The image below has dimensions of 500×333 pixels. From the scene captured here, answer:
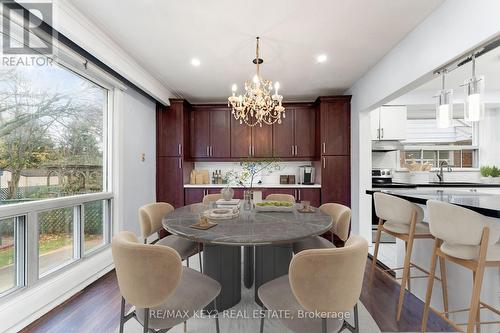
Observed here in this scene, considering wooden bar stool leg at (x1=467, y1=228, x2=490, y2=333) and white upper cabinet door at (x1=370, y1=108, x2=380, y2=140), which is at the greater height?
white upper cabinet door at (x1=370, y1=108, x2=380, y2=140)

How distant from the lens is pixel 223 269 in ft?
6.38

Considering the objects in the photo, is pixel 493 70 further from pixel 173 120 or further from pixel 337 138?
pixel 173 120

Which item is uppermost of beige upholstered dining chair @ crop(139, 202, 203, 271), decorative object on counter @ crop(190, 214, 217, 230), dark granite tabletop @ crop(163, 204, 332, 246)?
decorative object on counter @ crop(190, 214, 217, 230)

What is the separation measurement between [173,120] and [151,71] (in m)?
1.07

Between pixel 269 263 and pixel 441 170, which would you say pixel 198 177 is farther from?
pixel 441 170

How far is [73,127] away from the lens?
8.09 ft

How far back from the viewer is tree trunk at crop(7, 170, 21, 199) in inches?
70.8

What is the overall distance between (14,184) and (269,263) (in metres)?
2.19

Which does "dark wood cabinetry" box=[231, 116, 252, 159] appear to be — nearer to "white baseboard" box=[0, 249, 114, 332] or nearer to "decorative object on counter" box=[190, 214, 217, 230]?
"white baseboard" box=[0, 249, 114, 332]

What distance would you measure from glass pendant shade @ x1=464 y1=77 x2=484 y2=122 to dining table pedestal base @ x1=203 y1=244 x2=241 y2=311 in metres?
2.10

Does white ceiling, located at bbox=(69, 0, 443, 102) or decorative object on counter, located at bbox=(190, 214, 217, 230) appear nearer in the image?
decorative object on counter, located at bbox=(190, 214, 217, 230)

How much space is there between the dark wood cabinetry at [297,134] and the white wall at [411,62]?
767 mm

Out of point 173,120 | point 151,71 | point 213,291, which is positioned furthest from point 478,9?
point 173,120

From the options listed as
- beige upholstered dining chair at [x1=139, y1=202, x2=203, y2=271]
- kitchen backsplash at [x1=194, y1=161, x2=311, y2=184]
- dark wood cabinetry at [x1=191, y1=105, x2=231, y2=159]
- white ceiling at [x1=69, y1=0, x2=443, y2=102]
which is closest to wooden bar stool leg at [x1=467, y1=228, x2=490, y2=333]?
white ceiling at [x1=69, y1=0, x2=443, y2=102]
